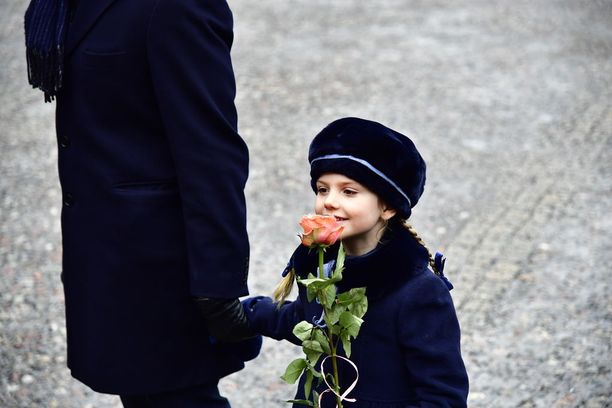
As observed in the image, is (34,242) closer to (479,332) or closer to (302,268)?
(479,332)

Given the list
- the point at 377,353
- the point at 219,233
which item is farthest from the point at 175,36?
the point at 377,353

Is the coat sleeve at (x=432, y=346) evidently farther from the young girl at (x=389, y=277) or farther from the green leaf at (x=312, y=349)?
the green leaf at (x=312, y=349)

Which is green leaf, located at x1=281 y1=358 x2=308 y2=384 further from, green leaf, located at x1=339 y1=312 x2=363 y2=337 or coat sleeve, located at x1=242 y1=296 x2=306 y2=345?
coat sleeve, located at x1=242 y1=296 x2=306 y2=345

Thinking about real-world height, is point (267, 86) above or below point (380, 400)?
below

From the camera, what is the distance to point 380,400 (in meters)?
2.23

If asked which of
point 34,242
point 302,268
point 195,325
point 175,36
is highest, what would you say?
point 175,36

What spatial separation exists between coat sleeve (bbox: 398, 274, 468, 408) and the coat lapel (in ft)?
3.51

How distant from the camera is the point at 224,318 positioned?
7.82 feet

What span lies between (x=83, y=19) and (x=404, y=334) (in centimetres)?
116

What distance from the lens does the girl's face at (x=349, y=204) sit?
86.4 inches

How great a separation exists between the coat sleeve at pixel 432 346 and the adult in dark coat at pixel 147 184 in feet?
1.61

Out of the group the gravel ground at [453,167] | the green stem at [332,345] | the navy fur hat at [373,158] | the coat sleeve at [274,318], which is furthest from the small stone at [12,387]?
the navy fur hat at [373,158]

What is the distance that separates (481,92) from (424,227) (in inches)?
101

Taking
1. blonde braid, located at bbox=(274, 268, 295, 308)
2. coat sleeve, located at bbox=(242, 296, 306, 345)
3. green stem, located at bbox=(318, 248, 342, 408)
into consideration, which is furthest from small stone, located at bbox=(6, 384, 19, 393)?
green stem, located at bbox=(318, 248, 342, 408)
